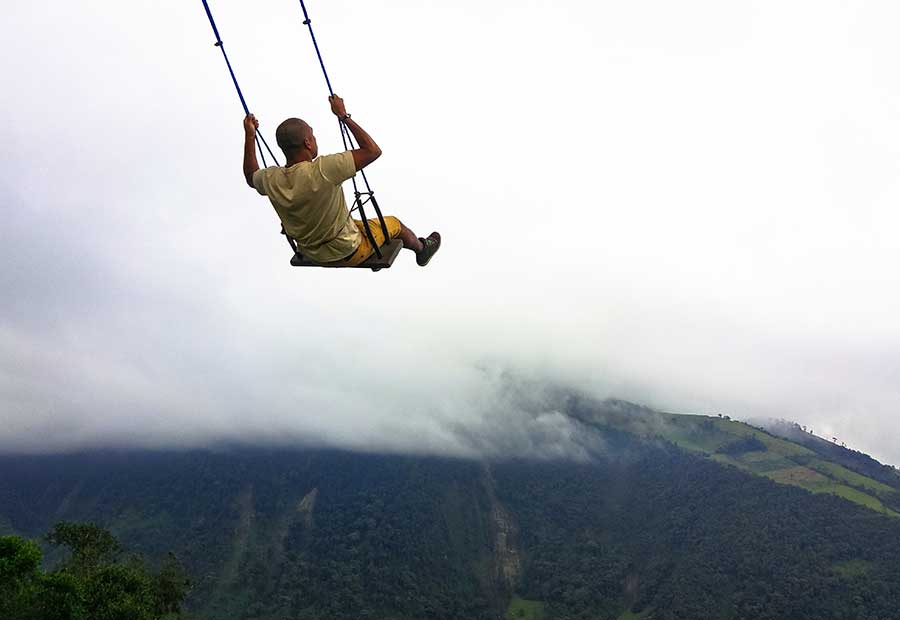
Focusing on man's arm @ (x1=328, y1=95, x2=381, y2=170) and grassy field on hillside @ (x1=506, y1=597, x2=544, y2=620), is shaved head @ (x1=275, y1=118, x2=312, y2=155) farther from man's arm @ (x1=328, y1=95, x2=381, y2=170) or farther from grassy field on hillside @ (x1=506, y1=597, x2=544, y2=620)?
grassy field on hillside @ (x1=506, y1=597, x2=544, y2=620)

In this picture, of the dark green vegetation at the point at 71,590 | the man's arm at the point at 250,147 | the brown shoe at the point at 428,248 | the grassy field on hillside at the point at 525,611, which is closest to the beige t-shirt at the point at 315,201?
the man's arm at the point at 250,147

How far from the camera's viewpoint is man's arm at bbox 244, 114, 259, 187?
612 centimetres

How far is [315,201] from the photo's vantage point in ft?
18.2

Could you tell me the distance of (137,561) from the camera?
4575cm

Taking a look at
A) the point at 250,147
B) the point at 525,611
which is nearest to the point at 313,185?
the point at 250,147

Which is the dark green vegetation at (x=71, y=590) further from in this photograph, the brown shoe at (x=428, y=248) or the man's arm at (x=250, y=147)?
the man's arm at (x=250, y=147)

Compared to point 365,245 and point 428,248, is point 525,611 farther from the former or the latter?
point 365,245

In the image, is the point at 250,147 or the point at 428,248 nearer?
the point at 250,147

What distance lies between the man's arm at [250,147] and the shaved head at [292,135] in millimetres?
794

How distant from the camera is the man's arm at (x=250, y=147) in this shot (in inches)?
241

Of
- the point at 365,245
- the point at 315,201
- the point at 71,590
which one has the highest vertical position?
the point at 365,245

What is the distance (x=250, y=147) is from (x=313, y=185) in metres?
1.24

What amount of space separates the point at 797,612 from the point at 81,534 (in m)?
149

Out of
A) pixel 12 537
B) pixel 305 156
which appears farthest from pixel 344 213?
pixel 12 537
